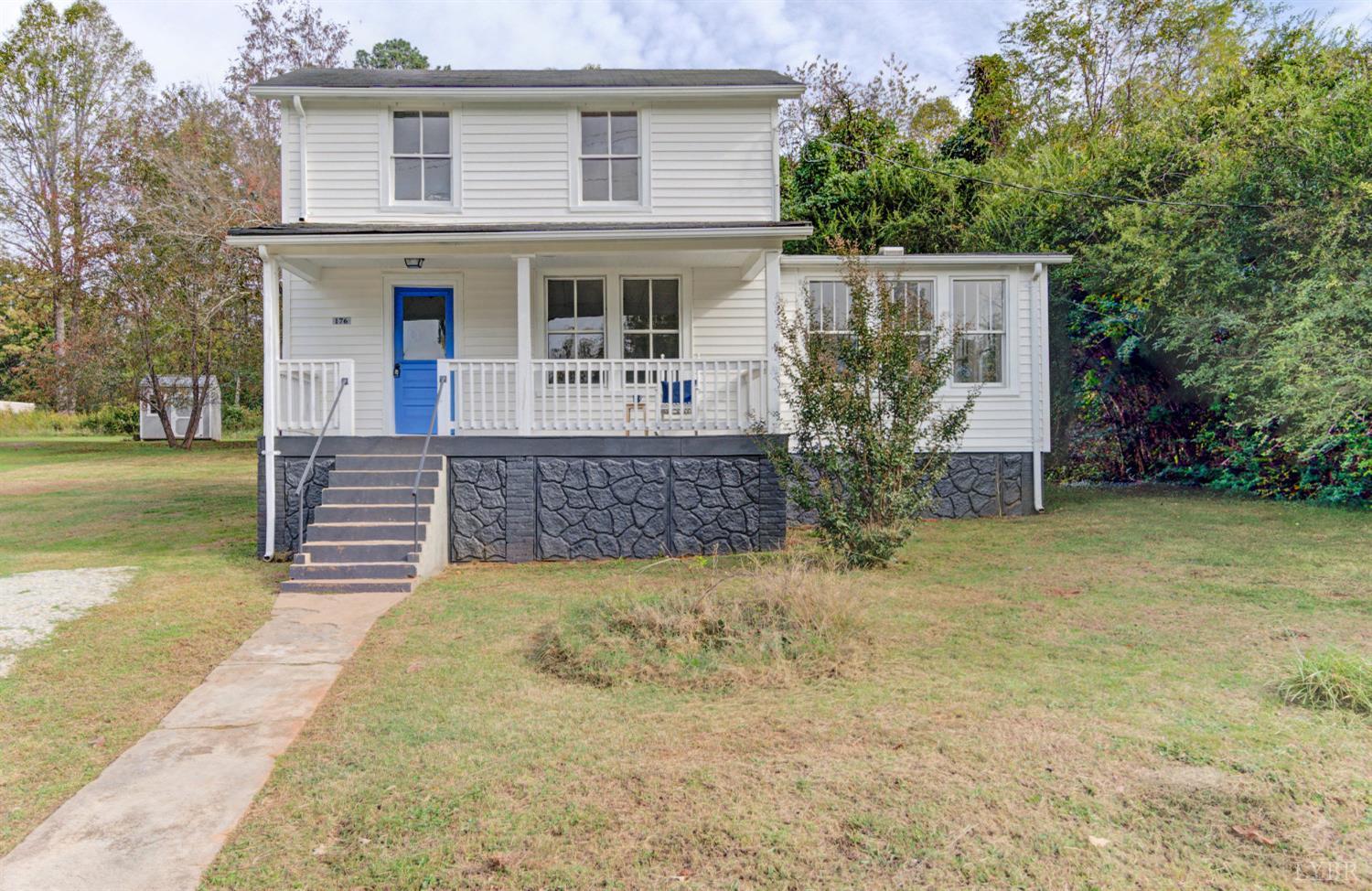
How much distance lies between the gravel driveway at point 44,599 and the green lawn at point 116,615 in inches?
5.3

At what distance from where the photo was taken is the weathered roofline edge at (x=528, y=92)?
10.5 meters

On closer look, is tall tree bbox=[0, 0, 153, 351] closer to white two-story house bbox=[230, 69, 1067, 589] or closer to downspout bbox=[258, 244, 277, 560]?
white two-story house bbox=[230, 69, 1067, 589]

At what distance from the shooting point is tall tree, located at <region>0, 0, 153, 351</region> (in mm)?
24234

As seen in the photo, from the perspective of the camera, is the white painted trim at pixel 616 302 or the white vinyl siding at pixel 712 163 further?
the white painted trim at pixel 616 302

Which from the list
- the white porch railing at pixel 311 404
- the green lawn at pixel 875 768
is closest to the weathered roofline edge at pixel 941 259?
the white porch railing at pixel 311 404

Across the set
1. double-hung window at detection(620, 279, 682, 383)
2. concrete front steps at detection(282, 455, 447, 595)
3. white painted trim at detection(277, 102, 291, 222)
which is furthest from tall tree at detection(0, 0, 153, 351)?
concrete front steps at detection(282, 455, 447, 595)

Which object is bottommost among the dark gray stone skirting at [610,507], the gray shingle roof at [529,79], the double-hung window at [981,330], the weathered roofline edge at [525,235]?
the dark gray stone skirting at [610,507]

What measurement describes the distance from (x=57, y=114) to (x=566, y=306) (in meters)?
25.4

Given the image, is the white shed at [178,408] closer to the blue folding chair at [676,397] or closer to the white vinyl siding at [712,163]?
the white vinyl siding at [712,163]

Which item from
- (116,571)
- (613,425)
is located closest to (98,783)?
(116,571)

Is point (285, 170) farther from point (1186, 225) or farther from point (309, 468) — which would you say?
point (1186, 225)

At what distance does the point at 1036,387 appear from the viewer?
11.5 metres

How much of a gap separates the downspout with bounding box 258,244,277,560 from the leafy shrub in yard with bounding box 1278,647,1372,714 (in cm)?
914

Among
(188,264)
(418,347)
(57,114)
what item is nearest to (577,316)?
(418,347)
